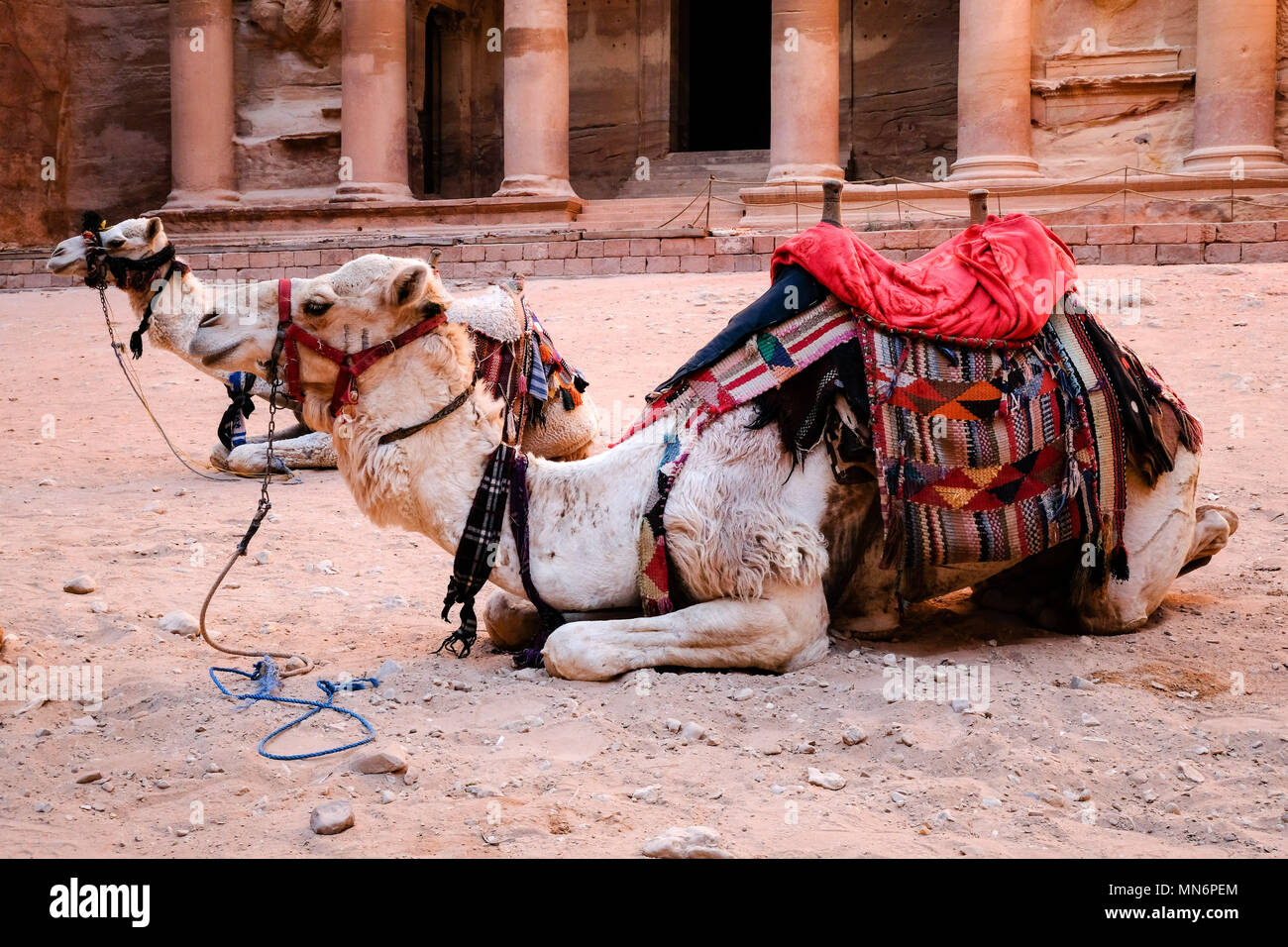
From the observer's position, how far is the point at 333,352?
4.24m

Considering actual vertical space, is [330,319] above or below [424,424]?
above

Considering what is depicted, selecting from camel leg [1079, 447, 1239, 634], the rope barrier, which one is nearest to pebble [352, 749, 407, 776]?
camel leg [1079, 447, 1239, 634]

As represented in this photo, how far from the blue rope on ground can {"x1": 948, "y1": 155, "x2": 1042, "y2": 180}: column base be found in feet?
52.0

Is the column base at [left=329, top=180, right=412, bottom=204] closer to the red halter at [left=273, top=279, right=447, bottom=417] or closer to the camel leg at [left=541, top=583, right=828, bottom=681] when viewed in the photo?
the red halter at [left=273, top=279, right=447, bottom=417]

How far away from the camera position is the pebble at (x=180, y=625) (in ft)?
17.1

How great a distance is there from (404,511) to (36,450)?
705 centimetres

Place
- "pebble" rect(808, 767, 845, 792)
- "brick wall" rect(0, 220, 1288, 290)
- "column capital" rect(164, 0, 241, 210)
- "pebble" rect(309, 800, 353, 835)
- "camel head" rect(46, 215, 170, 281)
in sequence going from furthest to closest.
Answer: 1. "column capital" rect(164, 0, 241, 210)
2. "brick wall" rect(0, 220, 1288, 290)
3. "camel head" rect(46, 215, 170, 281)
4. "pebble" rect(808, 767, 845, 792)
5. "pebble" rect(309, 800, 353, 835)

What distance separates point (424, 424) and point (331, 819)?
1487 millimetres

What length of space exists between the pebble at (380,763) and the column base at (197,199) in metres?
21.1

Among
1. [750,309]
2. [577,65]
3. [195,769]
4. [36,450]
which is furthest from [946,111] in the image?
[195,769]

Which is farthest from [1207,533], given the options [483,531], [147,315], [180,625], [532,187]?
[532,187]

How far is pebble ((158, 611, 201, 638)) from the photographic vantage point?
521cm

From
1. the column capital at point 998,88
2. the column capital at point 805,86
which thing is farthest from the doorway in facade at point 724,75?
the column capital at point 998,88

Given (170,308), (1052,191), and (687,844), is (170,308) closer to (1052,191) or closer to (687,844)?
(687,844)
